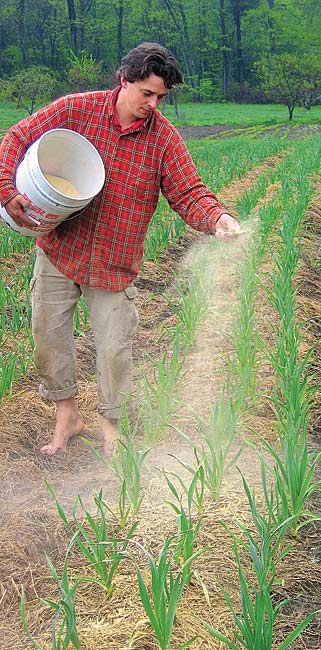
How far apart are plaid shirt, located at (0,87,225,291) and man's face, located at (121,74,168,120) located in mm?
81

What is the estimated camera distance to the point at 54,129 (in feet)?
7.91

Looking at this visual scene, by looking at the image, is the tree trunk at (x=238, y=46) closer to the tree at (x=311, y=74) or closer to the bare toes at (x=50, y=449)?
the tree at (x=311, y=74)

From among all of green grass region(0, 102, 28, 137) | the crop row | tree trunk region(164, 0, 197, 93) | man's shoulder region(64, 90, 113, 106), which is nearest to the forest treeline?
tree trunk region(164, 0, 197, 93)

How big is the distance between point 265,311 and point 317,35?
45343 mm

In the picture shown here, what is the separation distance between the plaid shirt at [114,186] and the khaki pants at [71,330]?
6 cm

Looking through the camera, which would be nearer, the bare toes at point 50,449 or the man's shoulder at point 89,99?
the man's shoulder at point 89,99

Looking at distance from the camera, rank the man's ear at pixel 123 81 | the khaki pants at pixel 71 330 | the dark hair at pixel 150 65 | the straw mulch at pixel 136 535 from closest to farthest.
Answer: the straw mulch at pixel 136 535 < the dark hair at pixel 150 65 < the man's ear at pixel 123 81 < the khaki pants at pixel 71 330

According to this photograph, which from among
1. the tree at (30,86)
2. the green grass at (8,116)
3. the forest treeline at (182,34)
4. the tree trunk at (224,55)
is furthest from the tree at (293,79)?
the tree trunk at (224,55)

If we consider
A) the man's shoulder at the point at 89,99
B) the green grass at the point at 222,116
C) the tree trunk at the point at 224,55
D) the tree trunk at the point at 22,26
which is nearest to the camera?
→ the man's shoulder at the point at 89,99

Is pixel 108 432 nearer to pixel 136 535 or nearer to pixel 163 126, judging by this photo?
pixel 136 535

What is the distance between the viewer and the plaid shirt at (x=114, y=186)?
8.32 ft

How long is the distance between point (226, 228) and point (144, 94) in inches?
20.1

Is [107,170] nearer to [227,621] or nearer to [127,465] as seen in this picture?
[127,465]

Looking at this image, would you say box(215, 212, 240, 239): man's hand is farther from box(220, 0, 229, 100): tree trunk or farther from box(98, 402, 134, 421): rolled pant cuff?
box(220, 0, 229, 100): tree trunk
